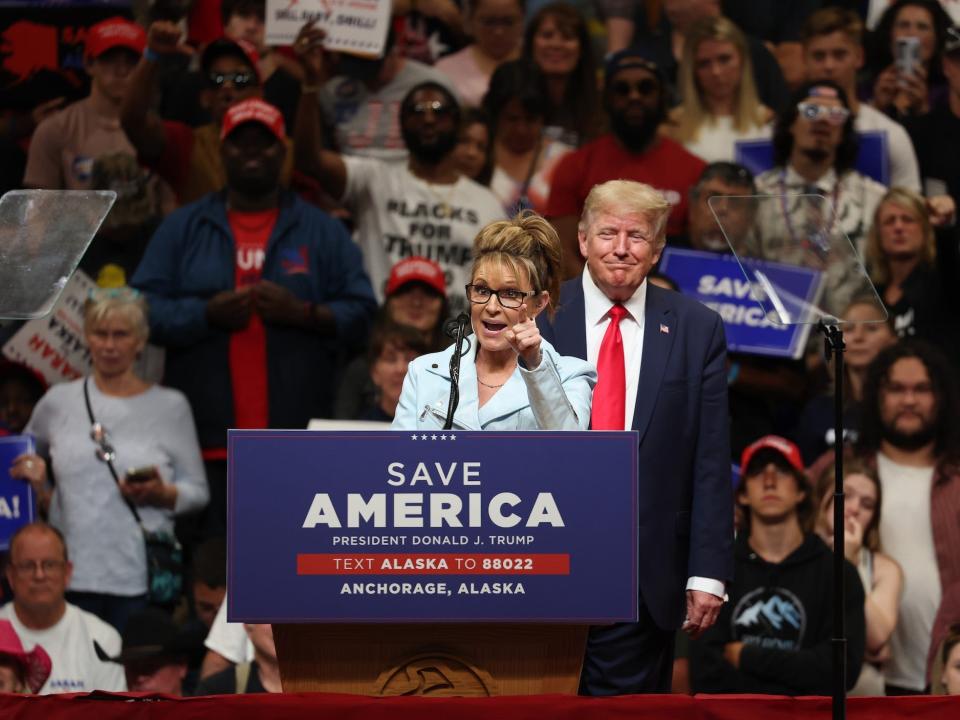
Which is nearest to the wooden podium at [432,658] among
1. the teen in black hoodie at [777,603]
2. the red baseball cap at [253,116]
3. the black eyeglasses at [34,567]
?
the teen in black hoodie at [777,603]

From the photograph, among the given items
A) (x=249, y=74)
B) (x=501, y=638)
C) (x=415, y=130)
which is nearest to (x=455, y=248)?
(x=415, y=130)

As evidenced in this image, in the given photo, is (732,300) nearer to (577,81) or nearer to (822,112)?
(822,112)

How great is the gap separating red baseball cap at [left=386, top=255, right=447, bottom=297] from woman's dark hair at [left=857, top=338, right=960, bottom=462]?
1.84 m

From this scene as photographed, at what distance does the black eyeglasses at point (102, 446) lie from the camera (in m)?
6.89

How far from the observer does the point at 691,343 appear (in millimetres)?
4652

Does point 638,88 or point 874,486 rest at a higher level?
point 638,88

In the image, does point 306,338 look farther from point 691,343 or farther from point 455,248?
point 691,343

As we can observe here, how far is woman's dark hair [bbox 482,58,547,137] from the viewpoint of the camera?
8.16 metres

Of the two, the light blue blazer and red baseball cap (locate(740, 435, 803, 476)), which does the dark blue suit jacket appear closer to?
the light blue blazer

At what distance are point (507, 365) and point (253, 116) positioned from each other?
134 inches

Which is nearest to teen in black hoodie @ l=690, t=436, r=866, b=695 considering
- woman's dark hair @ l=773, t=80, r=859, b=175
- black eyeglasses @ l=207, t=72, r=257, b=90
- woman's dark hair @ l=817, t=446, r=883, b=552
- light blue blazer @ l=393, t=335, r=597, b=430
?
woman's dark hair @ l=817, t=446, r=883, b=552

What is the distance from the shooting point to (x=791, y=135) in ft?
26.0

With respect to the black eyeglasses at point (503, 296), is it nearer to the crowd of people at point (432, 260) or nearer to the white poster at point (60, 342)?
the crowd of people at point (432, 260)

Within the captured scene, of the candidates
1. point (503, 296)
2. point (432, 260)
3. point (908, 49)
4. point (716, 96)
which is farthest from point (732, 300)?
point (503, 296)
